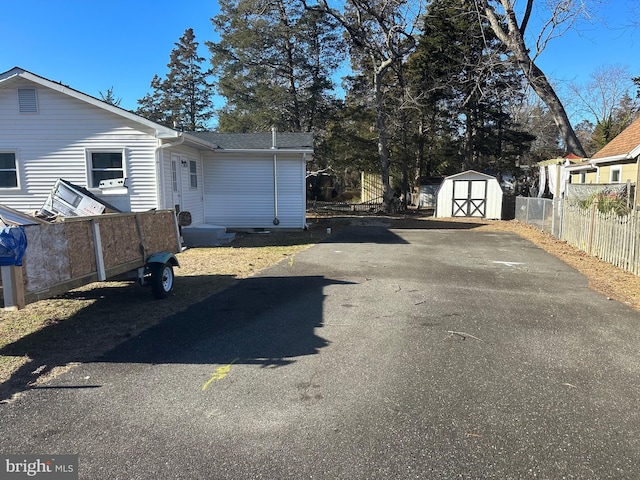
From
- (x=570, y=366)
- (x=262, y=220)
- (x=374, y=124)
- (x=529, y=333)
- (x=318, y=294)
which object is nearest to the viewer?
(x=570, y=366)

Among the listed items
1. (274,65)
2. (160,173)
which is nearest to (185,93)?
(274,65)

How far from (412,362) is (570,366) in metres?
1.49

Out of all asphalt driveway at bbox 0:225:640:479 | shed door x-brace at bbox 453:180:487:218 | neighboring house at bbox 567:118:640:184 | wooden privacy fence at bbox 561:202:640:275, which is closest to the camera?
asphalt driveway at bbox 0:225:640:479

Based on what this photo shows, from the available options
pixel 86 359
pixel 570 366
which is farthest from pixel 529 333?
pixel 86 359

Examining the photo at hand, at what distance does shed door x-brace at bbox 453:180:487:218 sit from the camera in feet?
74.2

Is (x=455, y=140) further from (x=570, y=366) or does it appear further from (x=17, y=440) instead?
(x=17, y=440)

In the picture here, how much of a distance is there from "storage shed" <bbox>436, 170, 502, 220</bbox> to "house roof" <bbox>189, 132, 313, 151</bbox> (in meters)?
9.27

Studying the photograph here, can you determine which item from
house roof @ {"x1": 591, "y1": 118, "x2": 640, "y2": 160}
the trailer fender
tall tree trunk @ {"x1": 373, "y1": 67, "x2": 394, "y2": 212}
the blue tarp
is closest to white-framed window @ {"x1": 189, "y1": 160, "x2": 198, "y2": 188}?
the trailer fender

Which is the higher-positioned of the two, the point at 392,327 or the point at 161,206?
the point at 161,206

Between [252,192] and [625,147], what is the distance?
1410 centimetres

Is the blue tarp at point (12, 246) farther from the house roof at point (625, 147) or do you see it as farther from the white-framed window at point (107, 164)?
the house roof at point (625, 147)

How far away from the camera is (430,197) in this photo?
31.8 meters

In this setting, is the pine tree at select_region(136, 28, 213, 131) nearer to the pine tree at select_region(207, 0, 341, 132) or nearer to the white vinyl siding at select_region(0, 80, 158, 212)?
the pine tree at select_region(207, 0, 341, 132)

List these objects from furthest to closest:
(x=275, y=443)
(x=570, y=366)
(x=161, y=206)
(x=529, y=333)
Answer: (x=161, y=206), (x=529, y=333), (x=570, y=366), (x=275, y=443)
